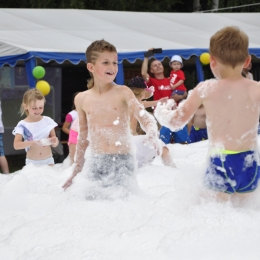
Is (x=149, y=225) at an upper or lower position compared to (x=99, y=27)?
lower

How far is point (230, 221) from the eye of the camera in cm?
317

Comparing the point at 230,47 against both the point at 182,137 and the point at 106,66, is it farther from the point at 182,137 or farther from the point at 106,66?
the point at 182,137

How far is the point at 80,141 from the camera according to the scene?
4320mm

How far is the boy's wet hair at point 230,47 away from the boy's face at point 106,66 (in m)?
1.00

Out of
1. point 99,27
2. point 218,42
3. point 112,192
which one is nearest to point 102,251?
point 112,192

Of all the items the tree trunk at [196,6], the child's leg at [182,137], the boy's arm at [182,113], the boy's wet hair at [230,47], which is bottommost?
the child's leg at [182,137]

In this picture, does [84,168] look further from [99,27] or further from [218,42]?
[99,27]

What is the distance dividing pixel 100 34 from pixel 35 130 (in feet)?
15.5

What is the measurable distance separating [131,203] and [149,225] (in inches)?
22.3

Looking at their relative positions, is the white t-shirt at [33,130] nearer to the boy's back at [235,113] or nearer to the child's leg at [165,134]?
the child's leg at [165,134]

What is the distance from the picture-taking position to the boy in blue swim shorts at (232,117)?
10.8ft

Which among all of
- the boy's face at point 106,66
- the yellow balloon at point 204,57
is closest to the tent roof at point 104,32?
the yellow balloon at point 204,57

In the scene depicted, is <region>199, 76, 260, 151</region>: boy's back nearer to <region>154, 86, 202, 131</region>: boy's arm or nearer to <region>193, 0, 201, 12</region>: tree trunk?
<region>154, 86, 202, 131</region>: boy's arm

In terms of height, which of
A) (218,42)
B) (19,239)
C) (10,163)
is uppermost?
(218,42)
